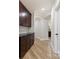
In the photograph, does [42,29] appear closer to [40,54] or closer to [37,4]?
[37,4]

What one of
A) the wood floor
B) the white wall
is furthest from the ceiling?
the white wall

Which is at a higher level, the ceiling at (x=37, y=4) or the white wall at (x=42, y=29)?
the ceiling at (x=37, y=4)

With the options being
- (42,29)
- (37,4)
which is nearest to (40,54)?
(37,4)

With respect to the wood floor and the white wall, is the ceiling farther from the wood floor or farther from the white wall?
the white wall

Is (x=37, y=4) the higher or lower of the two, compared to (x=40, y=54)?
higher

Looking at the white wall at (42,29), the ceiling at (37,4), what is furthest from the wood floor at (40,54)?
the white wall at (42,29)

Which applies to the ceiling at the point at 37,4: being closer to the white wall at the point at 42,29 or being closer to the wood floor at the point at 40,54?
the wood floor at the point at 40,54

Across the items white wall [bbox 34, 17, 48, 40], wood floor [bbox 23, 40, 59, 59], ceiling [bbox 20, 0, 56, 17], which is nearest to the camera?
wood floor [bbox 23, 40, 59, 59]
